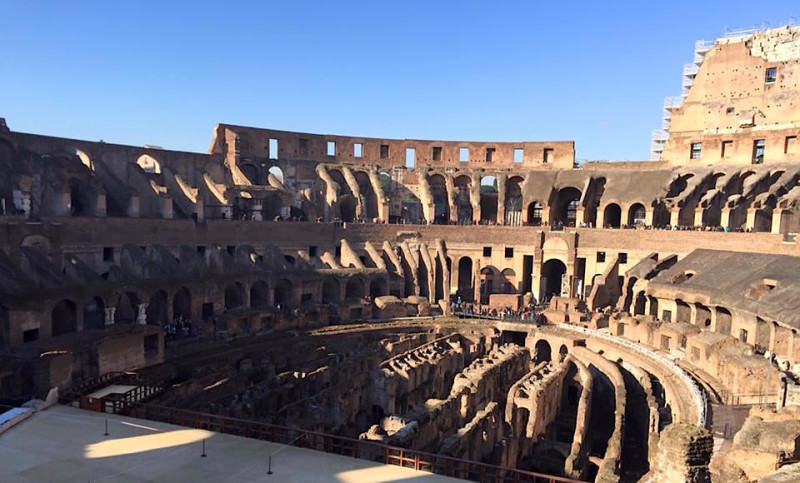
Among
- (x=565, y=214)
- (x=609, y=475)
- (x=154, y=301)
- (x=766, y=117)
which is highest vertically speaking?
(x=766, y=117)

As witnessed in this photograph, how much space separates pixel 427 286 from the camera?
37.4m

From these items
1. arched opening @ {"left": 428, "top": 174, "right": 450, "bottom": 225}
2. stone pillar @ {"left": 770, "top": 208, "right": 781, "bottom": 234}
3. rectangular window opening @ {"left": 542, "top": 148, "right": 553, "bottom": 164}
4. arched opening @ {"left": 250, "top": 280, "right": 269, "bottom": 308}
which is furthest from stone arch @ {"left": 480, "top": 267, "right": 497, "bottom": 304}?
stone pillar @ {"left": 770, "top": 208, "right": 781, "bottom": 234}

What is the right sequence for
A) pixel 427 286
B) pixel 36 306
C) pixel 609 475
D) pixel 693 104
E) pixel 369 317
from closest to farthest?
pixel 609 475 < pixel 36 306 < pixel 369 317 < pixel 427 286 < pixel 693 104

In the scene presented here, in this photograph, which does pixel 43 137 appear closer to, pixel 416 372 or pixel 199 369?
pixel 199 369

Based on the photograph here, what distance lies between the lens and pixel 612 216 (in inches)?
1624

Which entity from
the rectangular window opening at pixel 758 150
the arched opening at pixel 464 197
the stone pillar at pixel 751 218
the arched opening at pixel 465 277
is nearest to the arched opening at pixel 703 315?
the stone pillar at pixel 751 218

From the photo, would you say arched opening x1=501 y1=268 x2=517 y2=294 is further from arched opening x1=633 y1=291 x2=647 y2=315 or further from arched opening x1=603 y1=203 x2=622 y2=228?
arched opening x1=633 y1=291 x2=647 y2=315

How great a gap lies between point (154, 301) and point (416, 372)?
13142 millimetres

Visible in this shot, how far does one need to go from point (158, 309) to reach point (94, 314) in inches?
104

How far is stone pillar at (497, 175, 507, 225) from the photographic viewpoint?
41531mm

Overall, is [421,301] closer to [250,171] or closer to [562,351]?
[562,351]

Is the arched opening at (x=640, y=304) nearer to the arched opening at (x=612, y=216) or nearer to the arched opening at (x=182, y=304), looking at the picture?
the arched opening at (x=612, y=216)

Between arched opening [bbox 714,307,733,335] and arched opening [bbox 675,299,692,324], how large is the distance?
7.25 feet

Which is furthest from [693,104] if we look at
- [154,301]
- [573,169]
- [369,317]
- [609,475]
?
[154,301]
